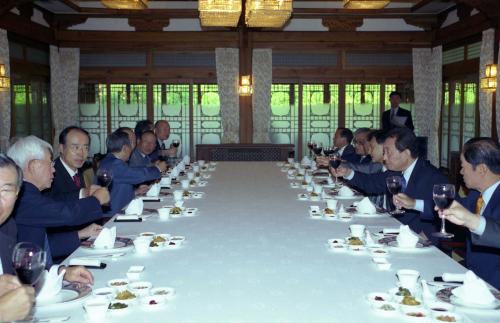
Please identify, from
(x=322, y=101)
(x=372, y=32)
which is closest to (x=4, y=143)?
(x=322, y=101)

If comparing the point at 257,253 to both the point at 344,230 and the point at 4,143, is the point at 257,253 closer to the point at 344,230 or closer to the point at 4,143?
the point at 344,230

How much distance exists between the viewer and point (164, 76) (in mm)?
12695

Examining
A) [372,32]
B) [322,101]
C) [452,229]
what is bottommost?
[452,229]

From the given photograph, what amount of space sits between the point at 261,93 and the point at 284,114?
26.9 inches

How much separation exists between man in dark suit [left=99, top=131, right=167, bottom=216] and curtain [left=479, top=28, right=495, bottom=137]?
6466mm

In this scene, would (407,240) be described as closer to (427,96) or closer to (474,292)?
(474,292)

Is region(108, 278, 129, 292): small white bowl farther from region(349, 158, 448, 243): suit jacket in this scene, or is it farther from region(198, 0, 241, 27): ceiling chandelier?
region(198, 0, 241, 27): ceiling chandelier

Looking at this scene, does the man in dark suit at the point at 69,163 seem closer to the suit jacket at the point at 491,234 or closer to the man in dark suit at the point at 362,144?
the suit jacket at the point at 491,234

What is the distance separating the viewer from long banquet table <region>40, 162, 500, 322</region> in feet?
7.04

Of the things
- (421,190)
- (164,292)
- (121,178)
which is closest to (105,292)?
(164,292)

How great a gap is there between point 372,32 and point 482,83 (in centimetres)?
333

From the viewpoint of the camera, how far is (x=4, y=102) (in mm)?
9727

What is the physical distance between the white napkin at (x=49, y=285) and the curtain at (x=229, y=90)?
10439 mm

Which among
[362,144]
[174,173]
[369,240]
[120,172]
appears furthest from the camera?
[362,144]
